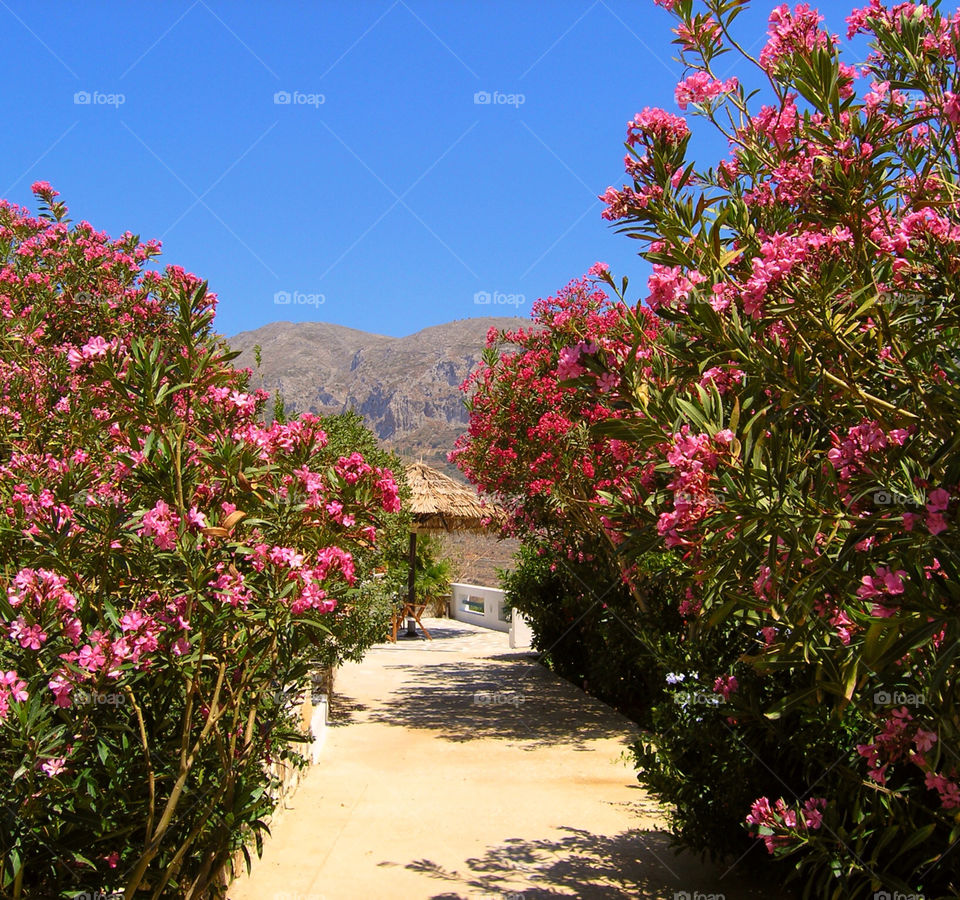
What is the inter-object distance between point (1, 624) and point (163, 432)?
85cm

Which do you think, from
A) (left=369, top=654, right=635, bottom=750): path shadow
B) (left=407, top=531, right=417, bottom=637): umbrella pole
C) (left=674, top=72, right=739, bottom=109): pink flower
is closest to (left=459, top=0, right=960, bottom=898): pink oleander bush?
(left=674, top=72, right=739, bottom=109): pink flower

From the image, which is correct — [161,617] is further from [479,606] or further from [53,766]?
[479,606]

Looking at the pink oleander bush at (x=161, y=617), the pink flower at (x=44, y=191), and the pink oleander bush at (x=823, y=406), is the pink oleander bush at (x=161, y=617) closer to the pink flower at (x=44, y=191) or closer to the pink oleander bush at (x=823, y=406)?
the pink oleander bush at (x=823, y=406)

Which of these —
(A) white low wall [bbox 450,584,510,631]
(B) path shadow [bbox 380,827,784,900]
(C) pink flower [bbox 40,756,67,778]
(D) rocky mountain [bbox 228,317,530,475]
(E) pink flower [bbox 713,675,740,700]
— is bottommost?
(A) white low wall [bbox 450,584,510,631]

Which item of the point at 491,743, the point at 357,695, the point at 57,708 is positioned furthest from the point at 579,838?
the point at 357,695

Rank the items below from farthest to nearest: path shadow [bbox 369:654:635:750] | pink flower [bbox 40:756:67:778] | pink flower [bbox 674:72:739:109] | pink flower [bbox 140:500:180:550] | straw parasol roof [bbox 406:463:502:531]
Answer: straw parasol roof [bbox 406:463:502:531] → path shadow [bbox 369:654:635:750] → pink flower [bbox 674:72:739:109] → pink flower [bbox 140:500:180:550] → pink flower [bbox 40:756:67:778]

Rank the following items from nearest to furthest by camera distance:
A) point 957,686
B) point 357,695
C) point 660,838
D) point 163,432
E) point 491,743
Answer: point 957,686
point 163,432
point 660,838
point 491,743
point 357,695

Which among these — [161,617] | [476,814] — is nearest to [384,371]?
[476,814]

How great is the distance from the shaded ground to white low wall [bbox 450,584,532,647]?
5.33 meters

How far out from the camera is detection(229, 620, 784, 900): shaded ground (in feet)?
14.6

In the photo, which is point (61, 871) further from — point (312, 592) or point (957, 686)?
point (957, 686)

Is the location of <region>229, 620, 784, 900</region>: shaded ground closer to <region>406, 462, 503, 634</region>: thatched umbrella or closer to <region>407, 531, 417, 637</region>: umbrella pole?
<region>407, 531, 417, 637</region>: umbrella pole

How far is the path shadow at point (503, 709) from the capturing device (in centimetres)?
839

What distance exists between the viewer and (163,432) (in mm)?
3049
